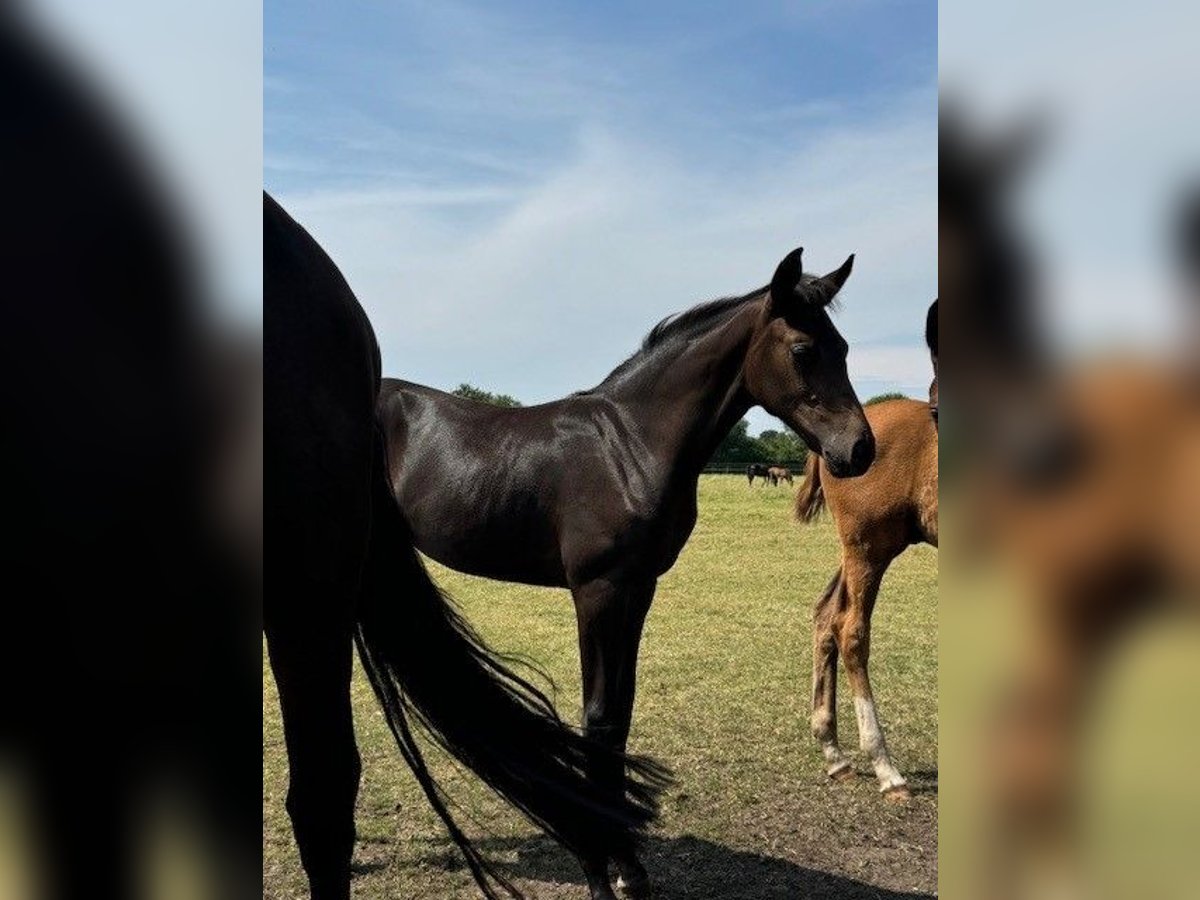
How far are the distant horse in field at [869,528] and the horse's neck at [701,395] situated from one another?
1.53 metres

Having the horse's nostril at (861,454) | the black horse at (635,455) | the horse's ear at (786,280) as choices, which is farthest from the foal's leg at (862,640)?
the horse's ear at (786,280)

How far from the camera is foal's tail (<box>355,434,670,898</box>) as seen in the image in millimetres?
2170

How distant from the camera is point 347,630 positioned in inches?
61.2

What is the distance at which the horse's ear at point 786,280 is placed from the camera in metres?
3.30

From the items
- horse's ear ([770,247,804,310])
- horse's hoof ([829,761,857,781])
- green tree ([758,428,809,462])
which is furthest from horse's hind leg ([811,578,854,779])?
green tree ([758,428,809,462])

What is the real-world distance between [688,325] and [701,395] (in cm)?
31

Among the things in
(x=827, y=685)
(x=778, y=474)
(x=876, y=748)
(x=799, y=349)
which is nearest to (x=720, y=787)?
(x=876, y=748)

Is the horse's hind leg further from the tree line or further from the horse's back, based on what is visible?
the tree line

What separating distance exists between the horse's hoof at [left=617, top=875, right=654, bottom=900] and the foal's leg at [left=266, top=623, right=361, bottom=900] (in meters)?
1.82
